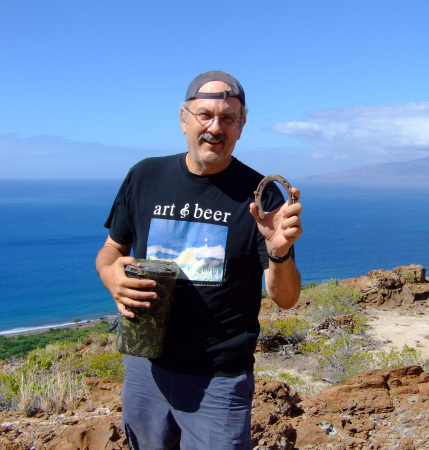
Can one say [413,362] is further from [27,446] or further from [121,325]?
[121,325]

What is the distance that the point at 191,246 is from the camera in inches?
86.5

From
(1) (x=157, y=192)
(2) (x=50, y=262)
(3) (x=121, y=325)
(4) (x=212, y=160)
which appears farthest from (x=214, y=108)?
(2) (x=50, y=262)

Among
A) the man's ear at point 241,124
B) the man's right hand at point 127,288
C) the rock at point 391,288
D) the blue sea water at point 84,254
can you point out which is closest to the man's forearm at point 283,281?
the man's right hand at point 127,288

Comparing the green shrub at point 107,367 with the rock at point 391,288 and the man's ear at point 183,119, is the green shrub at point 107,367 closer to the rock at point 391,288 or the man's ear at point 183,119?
the man's ear at point 183,119

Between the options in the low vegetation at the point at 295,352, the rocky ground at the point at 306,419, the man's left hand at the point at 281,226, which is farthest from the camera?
the low vegetation at the point at 295,352

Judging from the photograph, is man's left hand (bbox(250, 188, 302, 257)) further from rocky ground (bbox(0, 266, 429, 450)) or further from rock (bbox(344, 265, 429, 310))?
rock (bbox(344, 265, 429, 310))

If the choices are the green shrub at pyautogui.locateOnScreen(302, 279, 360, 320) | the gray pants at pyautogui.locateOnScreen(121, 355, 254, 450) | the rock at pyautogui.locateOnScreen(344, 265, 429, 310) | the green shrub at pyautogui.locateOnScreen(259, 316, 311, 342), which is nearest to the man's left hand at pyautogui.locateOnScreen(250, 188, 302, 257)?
the gray pants at pyautogui.locateOnScreen(121, 355, 254, 450)

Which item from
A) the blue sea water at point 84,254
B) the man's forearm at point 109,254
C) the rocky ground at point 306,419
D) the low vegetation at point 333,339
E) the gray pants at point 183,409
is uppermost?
the man's forearm at point 109,254

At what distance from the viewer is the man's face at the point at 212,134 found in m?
2.17

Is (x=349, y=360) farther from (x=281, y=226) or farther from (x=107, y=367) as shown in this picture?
(x=281, y=226)

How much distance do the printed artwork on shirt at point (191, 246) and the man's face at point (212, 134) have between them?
280 millimetres

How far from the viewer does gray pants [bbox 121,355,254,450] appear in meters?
2.06

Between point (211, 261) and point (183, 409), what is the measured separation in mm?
658

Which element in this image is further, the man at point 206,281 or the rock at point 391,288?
the rock at point 391,288
